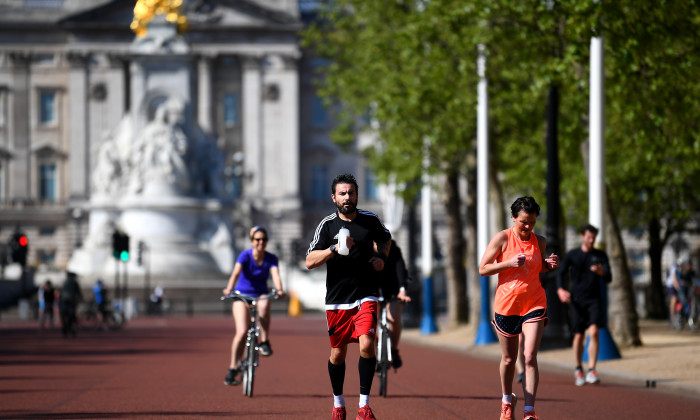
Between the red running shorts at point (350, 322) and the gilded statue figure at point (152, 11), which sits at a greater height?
the gilded statue figure at point (152, 11)

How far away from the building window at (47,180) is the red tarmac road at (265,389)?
285 feet

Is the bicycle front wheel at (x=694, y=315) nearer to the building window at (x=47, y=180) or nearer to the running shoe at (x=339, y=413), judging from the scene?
the running shoe at (x=339, y=413)

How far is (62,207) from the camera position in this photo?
385 ft

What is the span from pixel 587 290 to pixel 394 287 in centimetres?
273

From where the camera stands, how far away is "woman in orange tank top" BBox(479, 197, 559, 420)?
13.7 meters

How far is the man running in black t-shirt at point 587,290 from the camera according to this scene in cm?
2044

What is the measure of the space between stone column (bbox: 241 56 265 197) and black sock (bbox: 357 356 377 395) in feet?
337

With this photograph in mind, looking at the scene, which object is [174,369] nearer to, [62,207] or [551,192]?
[551,192]

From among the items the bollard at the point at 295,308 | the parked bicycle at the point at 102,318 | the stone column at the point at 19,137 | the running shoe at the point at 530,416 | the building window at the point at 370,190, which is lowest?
the bollard at the point at 295,308

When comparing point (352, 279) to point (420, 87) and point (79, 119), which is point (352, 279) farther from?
point (79, 119)

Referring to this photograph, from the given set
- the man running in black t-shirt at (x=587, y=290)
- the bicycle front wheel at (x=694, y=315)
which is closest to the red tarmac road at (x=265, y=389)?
the man running in black t-shirt at (x=587, y=290)

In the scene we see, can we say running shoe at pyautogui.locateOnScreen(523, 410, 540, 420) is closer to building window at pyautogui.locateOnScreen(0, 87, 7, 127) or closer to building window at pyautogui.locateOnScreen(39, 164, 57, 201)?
building window at pyautogui.locateOnScreen(39, 164, 57, 201)

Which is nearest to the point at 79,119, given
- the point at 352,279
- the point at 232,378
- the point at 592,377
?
the point at 592,377

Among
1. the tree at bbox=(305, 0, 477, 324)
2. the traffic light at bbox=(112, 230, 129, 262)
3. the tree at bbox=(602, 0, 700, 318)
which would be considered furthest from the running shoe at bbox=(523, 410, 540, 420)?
the traffic light at bbox=(112, 230, 129, 262)
